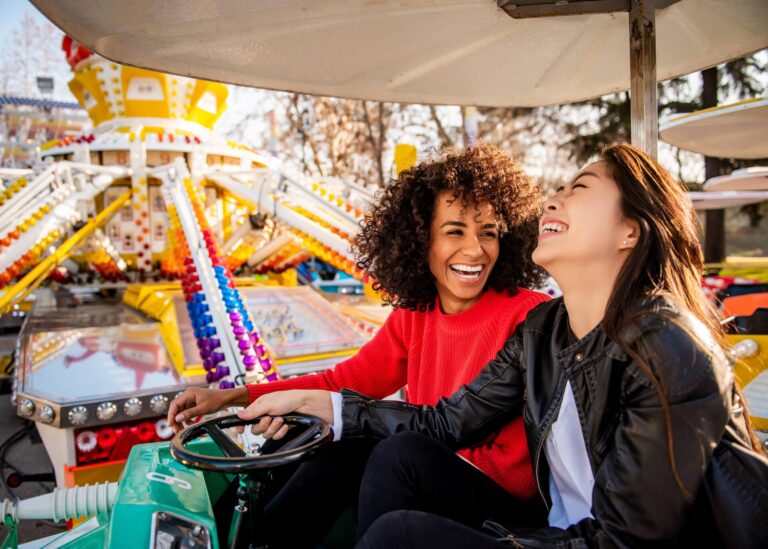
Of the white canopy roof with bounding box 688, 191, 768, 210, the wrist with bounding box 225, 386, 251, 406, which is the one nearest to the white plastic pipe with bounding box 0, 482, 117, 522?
the wrist with bounding box 225, 386, 251, 406

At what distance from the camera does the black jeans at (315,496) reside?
5.44ft

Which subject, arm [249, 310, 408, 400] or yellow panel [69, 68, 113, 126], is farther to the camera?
yellow panel [69, 68, 113, 126]

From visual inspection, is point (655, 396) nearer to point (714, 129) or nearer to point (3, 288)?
point (714, 129)

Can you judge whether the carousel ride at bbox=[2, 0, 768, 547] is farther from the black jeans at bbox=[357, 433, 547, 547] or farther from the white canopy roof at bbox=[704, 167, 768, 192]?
the white canopy roof at bbox=[704, 167, 768, 192]

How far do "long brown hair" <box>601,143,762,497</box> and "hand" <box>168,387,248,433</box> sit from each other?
4.17 feet

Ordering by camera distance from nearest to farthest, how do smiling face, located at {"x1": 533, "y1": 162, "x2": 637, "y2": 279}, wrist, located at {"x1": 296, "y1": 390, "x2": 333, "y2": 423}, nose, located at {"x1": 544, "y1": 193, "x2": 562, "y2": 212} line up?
1. smiling face, located at {"x1": 533, "y1": 162, "x2": 637, "y2": 279}
2. nose, located at {"x1": 544, "y1": 193, "x2": 562, "y2": 212}
3. wrist, located at {"x1": 296, "y1": 390, "x2": 333, "y2": 423}

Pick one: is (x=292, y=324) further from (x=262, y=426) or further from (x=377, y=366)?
(x=262, y=426)

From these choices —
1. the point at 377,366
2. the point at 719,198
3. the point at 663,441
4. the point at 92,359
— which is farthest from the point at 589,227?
the point at 719,198

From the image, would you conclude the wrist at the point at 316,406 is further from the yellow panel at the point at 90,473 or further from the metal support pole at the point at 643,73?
the yellow panel at the point at 90,473

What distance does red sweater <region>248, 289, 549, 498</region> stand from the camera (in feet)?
5.69

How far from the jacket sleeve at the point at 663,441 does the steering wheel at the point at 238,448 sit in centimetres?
66

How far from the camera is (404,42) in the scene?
210cm

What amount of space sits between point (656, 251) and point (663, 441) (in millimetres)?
416

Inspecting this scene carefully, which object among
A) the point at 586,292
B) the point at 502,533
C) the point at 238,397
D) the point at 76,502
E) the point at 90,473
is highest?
the point at 586,292
